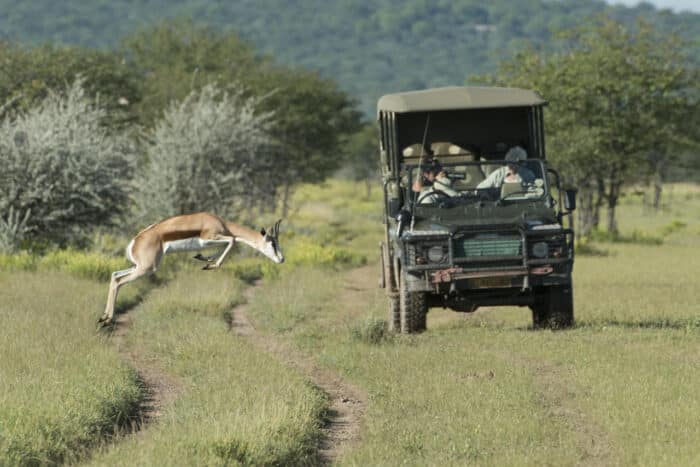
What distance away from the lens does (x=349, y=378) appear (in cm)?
1184

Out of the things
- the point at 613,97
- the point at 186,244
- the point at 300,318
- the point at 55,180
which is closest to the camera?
the point at 186,244

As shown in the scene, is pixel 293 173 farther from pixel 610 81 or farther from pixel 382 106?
pixel 382 106

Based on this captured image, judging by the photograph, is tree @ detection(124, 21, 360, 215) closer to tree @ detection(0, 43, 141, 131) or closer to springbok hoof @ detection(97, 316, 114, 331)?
tree @ detection(0, 43, 141, 131)

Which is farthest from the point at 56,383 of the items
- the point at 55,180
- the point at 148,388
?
the point at 55,180

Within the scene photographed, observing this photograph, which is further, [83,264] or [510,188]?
[83,264]

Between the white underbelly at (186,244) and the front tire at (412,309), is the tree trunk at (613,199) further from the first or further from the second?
the white underbelly at (186,244)

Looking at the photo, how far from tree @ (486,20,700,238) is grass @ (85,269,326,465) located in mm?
21880

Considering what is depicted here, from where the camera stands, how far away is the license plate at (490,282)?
13766 millimetres

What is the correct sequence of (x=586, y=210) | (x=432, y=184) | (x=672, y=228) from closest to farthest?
(x=432, y=184) < (x=586, y=210) < (x=672, y=228)

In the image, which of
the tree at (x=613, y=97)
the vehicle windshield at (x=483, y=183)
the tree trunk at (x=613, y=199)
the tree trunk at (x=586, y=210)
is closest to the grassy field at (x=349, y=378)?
the vehicle windshield at (x=483, y=183)

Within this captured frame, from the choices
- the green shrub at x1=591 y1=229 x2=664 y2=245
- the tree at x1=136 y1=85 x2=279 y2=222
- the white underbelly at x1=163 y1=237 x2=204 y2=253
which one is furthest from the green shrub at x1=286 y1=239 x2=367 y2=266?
the white underbelly at x1=163 y1=237 x2=204 y2=253

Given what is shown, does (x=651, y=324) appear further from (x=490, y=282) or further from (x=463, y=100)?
(x=463, y=100)

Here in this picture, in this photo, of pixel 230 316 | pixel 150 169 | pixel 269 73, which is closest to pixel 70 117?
pixel 150 169

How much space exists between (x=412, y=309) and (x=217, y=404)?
527 cm
